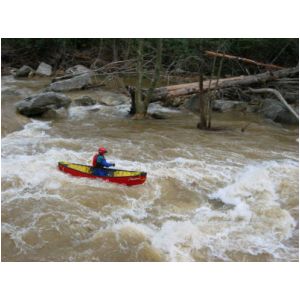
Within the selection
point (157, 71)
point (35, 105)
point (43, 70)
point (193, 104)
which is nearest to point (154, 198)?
point (157, 71)

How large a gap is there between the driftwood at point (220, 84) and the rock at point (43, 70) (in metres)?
8.58

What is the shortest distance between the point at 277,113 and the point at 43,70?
39.4 feet

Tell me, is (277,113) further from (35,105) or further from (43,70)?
(43,70)

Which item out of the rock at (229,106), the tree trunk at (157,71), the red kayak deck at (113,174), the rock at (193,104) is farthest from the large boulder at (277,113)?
the red kayak deck at (113,174)

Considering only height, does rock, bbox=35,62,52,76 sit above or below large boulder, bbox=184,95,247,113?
above

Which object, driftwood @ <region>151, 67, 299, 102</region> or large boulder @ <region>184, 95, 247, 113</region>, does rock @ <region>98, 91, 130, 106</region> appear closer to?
driftwood @ <region>151, 67, 299, 102</region>

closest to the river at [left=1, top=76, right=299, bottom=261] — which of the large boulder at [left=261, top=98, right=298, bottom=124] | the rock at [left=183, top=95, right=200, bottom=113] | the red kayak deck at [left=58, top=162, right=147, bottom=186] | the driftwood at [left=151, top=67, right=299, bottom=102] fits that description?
the red kayak deck at [left=58, top=162, right=147, bottom=186]

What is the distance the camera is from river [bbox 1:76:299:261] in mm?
5211

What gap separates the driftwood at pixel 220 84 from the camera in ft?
42.3

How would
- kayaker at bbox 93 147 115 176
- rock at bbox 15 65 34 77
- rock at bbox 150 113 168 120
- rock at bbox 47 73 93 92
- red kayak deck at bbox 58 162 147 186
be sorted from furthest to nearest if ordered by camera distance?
rock at bbox 15 65 34 77
rock at bbox 47 73 93 92
rock at bbox 150 113 168 120
kayaker at bbox 93 147 115 176
red kayak deck at bbox 58 162 147 186

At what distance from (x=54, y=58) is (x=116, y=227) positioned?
17.4m

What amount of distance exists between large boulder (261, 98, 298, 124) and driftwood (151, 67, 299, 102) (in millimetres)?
844

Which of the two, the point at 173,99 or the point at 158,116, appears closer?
the point at 158,116

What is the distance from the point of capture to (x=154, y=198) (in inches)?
257
